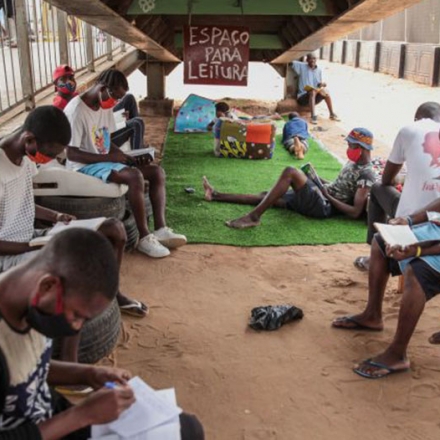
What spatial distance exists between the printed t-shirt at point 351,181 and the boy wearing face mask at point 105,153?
177cm

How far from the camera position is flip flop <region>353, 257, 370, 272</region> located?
490 centimetres

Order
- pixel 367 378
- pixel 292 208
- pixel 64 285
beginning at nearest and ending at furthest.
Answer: pixel 64 285 → pixel 367 378 → pixel 292 208

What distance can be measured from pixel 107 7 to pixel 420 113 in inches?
107

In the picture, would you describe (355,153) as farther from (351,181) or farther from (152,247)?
(152,247)

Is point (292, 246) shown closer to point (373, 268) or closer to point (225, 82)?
point (373, 268)

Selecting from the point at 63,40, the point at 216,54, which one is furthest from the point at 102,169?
the point at 63,40

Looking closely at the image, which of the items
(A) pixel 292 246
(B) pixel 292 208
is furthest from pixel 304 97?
(A) pixel 292 246

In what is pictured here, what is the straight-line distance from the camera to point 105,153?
511 cm

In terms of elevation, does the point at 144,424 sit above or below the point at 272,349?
above

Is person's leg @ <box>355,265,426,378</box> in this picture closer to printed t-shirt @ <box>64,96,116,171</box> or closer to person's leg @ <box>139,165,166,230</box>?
person's leg @ <box>139,165,166,230</box>

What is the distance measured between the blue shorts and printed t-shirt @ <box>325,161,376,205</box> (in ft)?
7.36

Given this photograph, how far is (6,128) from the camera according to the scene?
532 centimetres

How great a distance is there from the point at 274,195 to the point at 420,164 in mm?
2069

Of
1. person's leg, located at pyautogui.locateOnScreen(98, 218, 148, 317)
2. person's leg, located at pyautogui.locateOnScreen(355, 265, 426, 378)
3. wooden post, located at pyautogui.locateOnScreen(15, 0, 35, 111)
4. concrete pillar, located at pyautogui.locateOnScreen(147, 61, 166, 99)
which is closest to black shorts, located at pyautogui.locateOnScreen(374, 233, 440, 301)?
person's leg, located at pyautogui.locateOnScreen(355, 265, 426, 378)
